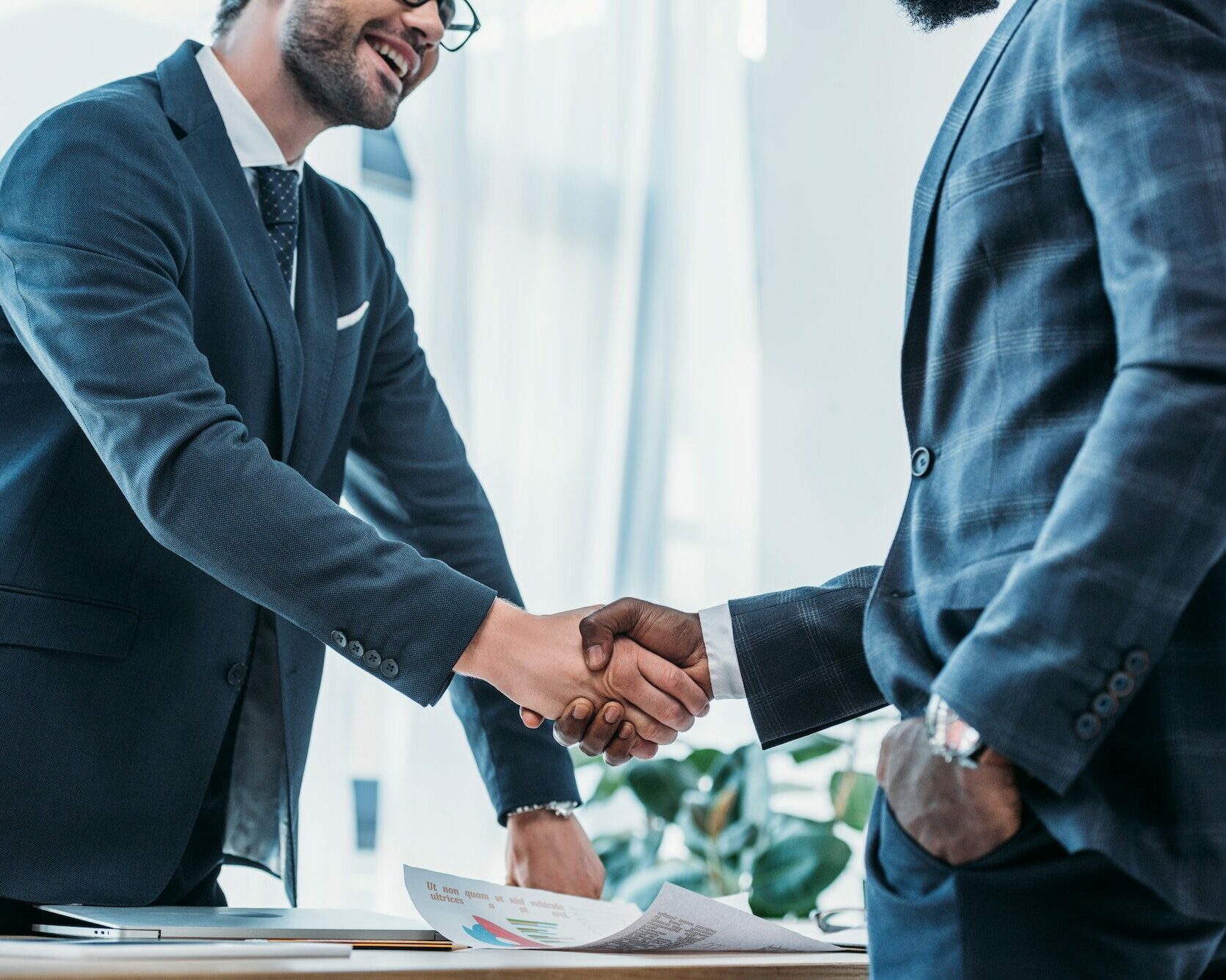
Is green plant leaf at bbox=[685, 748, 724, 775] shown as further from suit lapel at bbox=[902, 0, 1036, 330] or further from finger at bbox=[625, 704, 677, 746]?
suit lapel at bbox=[902, 0, 1036, 330]

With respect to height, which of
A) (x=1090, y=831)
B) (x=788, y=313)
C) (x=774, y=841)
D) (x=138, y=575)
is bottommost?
(x=774, y=841)

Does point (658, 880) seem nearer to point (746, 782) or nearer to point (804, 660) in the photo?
point (746, 782)

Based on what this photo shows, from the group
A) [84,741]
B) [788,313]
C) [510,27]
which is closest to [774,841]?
[788,313]

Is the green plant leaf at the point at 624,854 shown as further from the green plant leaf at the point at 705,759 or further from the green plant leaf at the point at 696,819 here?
the green plant leaf at the point at 705,759

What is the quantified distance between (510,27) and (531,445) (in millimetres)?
968

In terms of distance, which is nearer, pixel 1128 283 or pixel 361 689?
pixel 1128 283

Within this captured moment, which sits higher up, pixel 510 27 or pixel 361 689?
pixel 510 27

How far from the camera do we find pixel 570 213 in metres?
2.93

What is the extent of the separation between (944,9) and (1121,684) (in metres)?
0.85

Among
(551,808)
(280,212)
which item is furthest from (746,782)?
(280,212)

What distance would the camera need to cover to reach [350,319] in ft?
5.27

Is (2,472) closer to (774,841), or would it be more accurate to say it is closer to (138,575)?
(138,575)

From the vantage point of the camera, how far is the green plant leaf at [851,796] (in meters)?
2.67

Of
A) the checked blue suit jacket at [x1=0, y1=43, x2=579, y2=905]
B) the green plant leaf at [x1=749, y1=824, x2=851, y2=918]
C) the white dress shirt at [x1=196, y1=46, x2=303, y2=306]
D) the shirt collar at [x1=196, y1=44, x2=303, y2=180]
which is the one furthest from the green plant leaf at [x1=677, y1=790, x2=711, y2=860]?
the shirt collar at [x1=196, y1=44, x2=303, y2=180]
